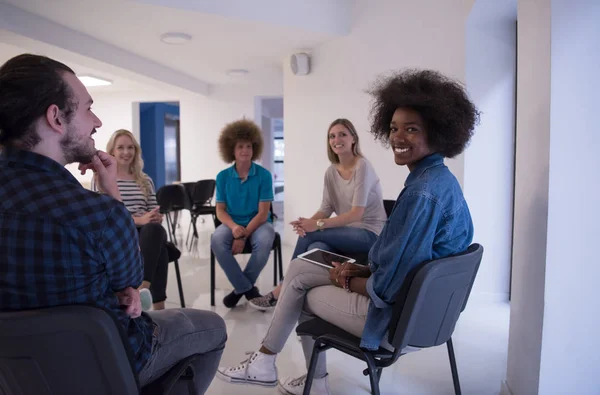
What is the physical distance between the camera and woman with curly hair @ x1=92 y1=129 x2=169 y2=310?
8.41ft

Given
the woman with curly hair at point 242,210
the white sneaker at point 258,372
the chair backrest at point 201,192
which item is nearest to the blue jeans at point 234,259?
the woman with curly hair at point 242,210

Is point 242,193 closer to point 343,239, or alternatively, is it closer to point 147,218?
point 147,218

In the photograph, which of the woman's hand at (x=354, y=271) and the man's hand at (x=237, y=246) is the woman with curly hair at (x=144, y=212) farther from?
the woman's hand at (x=354, y=271)

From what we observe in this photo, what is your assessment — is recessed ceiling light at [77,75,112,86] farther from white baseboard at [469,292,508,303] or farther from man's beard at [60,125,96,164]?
man's beard at [60,125,96,164]

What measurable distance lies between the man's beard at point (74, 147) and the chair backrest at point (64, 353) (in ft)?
1.28

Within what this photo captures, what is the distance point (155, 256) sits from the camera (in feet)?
8.46

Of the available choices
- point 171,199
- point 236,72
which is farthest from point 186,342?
point 236,72

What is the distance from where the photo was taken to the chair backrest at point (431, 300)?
1.21m

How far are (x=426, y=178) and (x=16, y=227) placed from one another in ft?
3.57

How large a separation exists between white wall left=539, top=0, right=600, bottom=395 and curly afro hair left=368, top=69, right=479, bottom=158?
273mm

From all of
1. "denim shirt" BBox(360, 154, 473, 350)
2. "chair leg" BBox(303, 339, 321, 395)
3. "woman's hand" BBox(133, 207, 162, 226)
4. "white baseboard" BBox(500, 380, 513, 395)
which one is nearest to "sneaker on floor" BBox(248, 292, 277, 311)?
"woman's hand" BBox(133, 207, 162, 226)

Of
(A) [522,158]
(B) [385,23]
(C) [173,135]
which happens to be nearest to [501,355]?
(A) [522,158]

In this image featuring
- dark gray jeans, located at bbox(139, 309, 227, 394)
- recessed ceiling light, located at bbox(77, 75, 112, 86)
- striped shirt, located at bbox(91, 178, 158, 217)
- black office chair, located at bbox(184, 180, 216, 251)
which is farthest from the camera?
recessed ceiling light, located at bbox(77, 75, 112, 86)

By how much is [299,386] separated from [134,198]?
1614 mm
